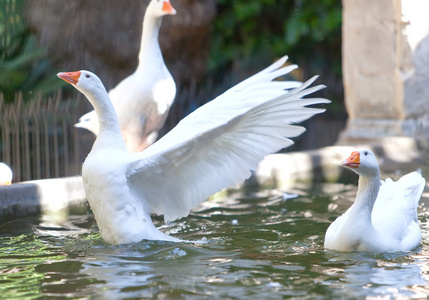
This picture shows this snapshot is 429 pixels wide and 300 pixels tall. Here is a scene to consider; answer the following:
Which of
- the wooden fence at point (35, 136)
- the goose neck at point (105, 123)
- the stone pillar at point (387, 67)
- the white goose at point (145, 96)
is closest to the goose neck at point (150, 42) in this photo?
the white goose at point (145, 96)

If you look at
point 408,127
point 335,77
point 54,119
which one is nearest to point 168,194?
point 54,119

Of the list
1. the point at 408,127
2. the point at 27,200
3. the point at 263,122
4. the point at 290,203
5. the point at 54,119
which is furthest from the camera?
the point at 408,127

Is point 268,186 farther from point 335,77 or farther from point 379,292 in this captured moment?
point 335,77

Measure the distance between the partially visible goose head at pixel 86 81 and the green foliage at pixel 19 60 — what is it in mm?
5415

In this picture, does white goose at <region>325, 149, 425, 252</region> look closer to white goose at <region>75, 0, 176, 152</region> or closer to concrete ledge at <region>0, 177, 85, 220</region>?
concrete ledge at <region>0, 177, 85, 220</region>

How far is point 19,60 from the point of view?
31.3 ft

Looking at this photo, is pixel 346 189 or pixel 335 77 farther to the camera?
pixel 335 77

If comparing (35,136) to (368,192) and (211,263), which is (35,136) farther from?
(368,192)

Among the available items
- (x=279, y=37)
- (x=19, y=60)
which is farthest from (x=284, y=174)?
(x=279, y=37)

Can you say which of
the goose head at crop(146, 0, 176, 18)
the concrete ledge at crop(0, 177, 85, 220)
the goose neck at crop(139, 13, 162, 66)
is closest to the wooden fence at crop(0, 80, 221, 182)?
the goose neck at crop(139, 13, 162, 66)

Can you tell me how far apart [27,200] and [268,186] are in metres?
2.49

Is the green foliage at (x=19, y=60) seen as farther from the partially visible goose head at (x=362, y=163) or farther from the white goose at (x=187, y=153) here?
the partially visible goose head at (x=362, y=163)

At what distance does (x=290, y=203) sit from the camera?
239 inches

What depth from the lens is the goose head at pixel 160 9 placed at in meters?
6.56
